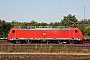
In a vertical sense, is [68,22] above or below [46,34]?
above

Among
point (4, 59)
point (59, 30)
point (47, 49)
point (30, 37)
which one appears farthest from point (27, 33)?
point (4, 59)

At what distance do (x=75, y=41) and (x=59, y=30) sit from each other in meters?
3.20

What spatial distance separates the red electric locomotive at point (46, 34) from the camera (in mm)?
31941

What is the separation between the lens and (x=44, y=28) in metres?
33.0

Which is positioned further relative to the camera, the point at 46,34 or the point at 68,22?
the point at 68,22

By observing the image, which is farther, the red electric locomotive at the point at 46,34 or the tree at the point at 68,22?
the tree at the point at 68,22

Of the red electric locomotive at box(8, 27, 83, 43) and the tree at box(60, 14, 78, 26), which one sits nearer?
the red electric locomotive at box(8, 27, 83, 43)

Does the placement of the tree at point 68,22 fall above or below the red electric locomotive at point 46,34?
above

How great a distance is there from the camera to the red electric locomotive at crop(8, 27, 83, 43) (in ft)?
105

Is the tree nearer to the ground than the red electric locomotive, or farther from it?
farther from it

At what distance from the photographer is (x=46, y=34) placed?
107ft

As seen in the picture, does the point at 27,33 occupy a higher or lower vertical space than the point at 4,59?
higher

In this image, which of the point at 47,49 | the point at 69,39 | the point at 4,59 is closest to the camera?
the point at 4,59

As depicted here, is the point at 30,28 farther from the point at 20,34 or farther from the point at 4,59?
the point at 4,59
